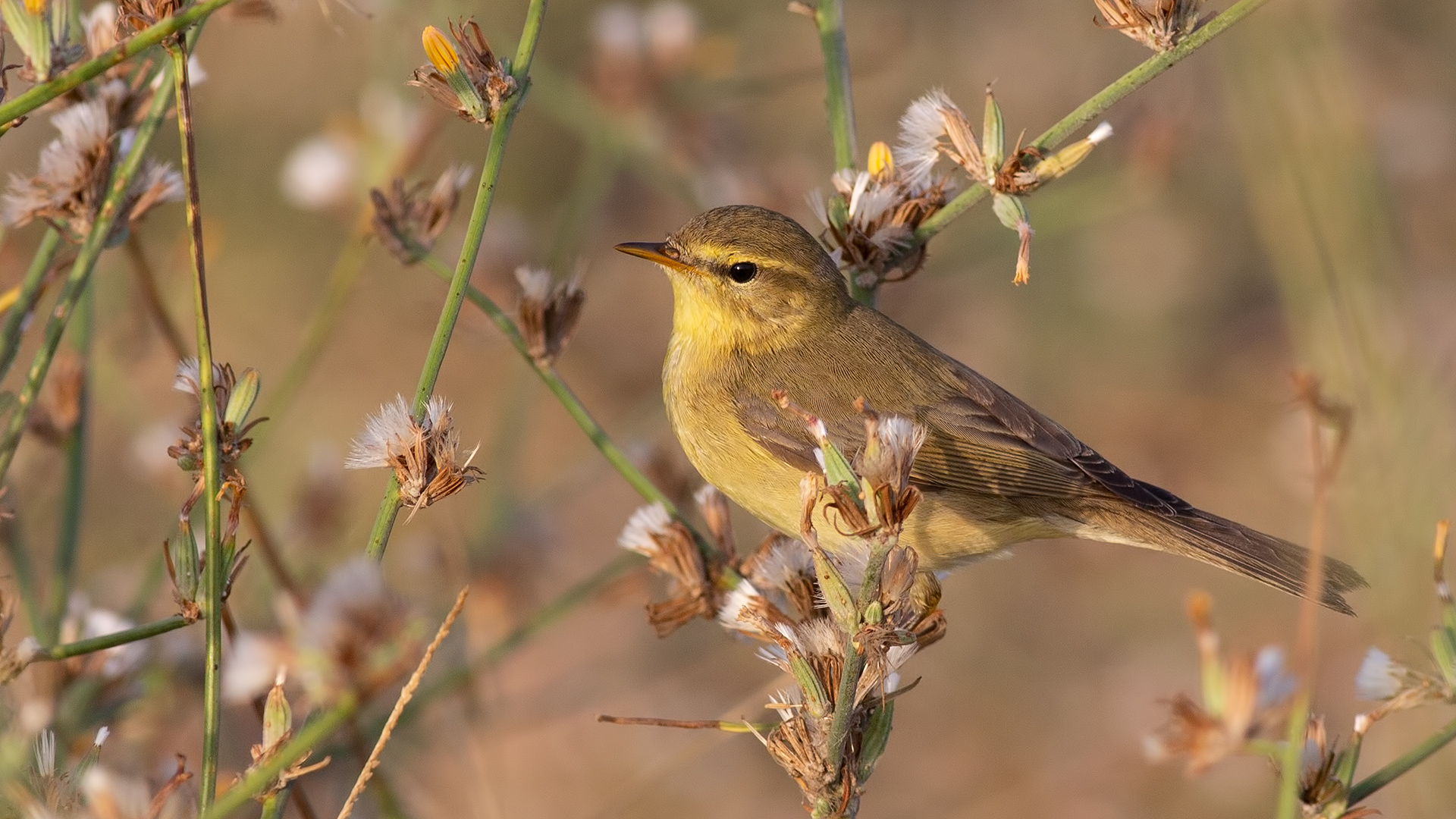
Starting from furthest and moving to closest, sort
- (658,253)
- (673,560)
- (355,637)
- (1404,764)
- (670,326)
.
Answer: (670,326) → (658,253) → (673,560) → (1404,764) → (355,637)

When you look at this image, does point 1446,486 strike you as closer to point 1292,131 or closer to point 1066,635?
point 1292,131

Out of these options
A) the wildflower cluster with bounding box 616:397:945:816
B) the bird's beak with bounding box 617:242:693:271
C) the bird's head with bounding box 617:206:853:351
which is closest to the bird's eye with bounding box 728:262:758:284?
the bird's head with bounding box 617:206:853:351

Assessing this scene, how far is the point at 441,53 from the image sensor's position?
2.20 metres

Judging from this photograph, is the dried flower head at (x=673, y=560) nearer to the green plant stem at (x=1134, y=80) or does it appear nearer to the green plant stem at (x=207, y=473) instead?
the green plant stem at (x=1134, y=80)

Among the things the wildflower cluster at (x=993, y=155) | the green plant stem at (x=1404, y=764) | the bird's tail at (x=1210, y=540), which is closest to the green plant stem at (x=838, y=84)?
the wildflower cluster at (x=993, y=155)

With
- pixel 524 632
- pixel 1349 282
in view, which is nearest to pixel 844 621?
pixel 524 632

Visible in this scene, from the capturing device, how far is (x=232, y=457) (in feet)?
6.93

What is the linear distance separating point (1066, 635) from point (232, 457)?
6.11 metres

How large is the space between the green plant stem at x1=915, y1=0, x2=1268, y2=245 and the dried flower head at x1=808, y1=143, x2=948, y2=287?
21 cm

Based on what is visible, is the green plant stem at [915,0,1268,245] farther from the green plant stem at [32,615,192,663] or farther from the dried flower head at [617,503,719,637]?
the green plant stem at [32,615,192,663]

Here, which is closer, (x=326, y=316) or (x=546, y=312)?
(x=546, y=312)

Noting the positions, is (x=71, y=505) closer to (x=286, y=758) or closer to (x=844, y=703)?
(x=286, y=758)

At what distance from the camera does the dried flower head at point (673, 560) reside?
2873 mm

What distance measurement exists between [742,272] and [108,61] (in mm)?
2265
